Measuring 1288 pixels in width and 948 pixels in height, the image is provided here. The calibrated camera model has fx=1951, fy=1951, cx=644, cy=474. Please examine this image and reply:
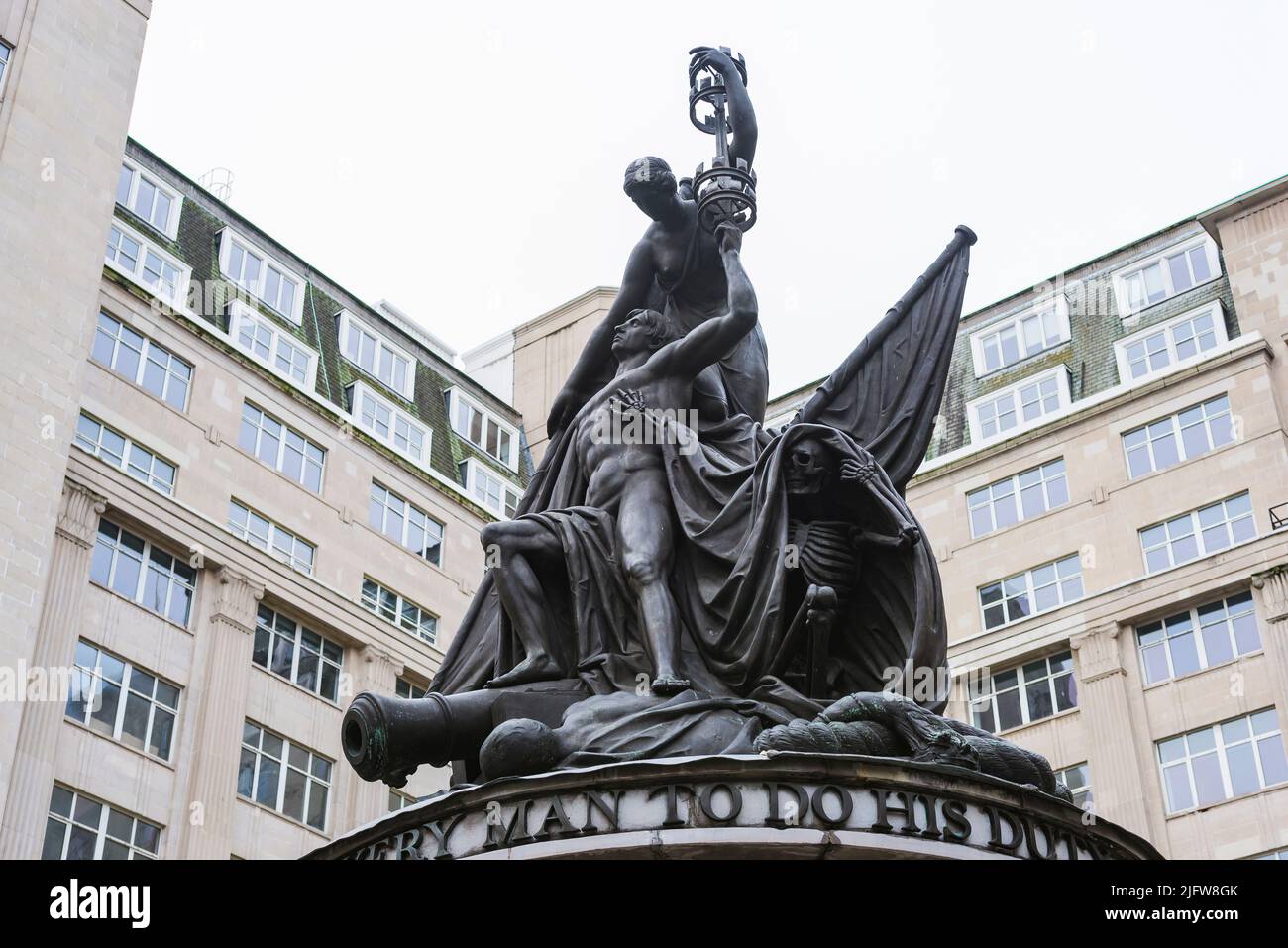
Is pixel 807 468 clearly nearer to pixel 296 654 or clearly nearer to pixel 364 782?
pixel 364 782

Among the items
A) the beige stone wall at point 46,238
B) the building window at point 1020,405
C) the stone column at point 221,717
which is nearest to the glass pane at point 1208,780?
the building window at point 1020,405

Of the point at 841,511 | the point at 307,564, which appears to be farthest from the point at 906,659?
the point at 307,564

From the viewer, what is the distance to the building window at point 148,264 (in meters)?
53.1

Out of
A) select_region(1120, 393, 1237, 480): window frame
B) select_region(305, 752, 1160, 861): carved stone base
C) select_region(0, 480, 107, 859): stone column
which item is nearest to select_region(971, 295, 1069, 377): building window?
select_region(1120, 393, 1237, 480): window frame

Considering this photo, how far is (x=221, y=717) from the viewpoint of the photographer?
48.7 m

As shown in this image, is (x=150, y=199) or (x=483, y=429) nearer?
(x=150, y=199)

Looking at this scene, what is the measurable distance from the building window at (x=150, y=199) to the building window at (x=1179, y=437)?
28321 millimetres

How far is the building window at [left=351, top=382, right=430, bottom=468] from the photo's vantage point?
59906 mm

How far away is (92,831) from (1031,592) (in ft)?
88.0

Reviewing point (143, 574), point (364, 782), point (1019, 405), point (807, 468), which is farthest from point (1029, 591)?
point (807, 468)

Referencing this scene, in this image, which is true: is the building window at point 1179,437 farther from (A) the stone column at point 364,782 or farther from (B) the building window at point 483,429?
(A) the stone column at point 364,782

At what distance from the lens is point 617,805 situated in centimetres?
1178
